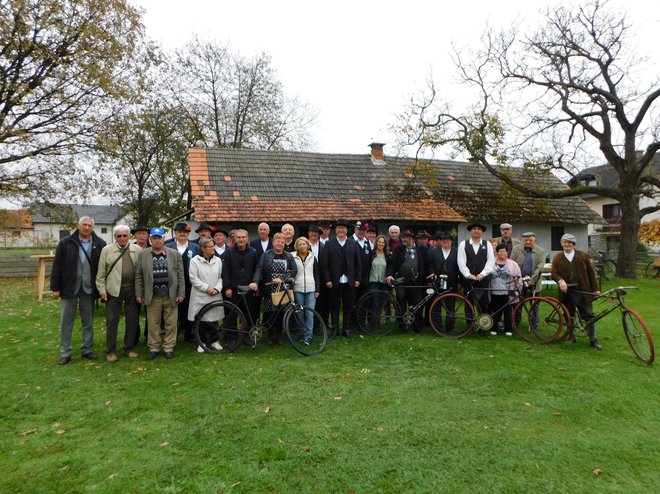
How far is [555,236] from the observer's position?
776 inches

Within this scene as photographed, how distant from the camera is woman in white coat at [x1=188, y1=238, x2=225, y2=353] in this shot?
6348 millimetres

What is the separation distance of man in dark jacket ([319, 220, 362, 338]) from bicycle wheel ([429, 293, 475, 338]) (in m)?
1.44

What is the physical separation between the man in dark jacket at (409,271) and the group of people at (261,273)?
0.06ft

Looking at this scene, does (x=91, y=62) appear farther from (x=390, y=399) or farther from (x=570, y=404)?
(x=570, y=404)

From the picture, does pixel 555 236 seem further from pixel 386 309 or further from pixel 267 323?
pixel 267 323

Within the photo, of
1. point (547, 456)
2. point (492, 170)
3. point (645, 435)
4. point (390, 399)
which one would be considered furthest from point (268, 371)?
point (492, 170)

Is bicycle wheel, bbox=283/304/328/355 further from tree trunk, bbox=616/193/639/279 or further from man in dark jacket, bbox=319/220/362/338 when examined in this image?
tree trunk, bbox=616/193/639/279

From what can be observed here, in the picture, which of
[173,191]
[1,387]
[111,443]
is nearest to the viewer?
[111,443]

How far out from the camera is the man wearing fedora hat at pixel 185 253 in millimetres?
6691

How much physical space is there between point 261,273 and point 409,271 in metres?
2.60

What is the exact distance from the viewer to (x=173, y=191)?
96.0 ft

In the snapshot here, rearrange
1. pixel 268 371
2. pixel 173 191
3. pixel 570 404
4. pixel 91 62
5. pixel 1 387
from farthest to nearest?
1. pixel 173 191
2. pixel 91 62
3. pixel 268 371
4. pixel 1 387
5. pixel 570 404

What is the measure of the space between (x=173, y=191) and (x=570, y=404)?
28545 mm

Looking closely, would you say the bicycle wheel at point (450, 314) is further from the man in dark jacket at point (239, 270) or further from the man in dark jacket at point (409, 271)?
the man in dark jacket at point (239, 270)
